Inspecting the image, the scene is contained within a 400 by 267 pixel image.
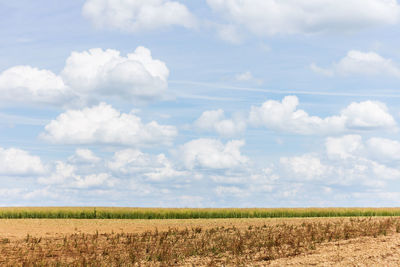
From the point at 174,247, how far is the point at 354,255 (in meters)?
8.38

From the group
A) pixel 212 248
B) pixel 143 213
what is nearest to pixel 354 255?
pixel 212 248

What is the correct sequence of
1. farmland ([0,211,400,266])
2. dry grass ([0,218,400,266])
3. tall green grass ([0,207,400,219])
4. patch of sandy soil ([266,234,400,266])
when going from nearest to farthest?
patch of sandy soil ([266,234,400,266]), farmland ([0,211,400,266]), dry grass ([0,218,400,266]), tall green grass ([0,207,400,219])

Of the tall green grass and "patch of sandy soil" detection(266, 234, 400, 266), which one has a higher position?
the tall green grass

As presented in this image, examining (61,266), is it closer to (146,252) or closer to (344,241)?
(146,252)

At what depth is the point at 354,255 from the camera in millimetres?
15969

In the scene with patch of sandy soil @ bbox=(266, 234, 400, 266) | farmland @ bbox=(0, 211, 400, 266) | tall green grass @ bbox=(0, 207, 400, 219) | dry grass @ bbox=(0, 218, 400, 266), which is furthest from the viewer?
tall green grass @ bbox=(0, 207, 400, 219)

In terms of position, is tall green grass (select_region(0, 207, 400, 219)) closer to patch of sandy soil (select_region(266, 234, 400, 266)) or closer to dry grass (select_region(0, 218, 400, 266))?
dry grass (select_region(0, 218, 400, 266))

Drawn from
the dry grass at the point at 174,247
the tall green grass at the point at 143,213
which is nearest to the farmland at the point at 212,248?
the dry grass at the point at 174,247

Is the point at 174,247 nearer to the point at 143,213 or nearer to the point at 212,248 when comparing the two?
the point at 212,248

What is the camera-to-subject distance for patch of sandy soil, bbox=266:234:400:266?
15.1 meters

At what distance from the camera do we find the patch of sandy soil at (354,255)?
595 inches

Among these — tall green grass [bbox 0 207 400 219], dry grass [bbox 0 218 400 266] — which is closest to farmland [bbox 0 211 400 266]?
dry grass [bbox 0 218 400 266]

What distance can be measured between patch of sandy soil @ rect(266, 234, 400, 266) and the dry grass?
101 cm

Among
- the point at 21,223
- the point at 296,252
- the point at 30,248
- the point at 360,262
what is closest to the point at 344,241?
the point at 296,252
